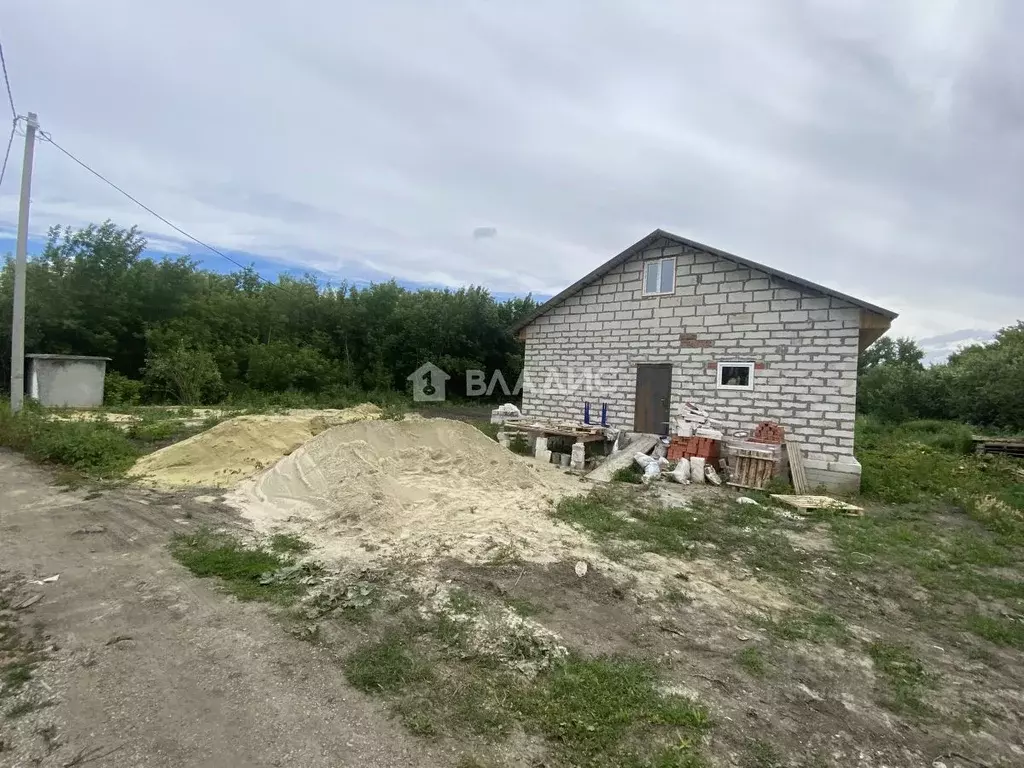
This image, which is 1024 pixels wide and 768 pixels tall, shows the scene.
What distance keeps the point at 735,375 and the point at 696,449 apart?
167cm

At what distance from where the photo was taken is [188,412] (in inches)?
554

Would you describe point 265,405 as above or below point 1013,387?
below

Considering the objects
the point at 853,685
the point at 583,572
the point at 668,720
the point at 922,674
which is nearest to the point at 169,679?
the point at 668,720

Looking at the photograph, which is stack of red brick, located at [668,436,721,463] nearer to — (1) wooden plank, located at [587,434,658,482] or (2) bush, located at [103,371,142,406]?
(1) wooden plank, located at [587,434,658,482]

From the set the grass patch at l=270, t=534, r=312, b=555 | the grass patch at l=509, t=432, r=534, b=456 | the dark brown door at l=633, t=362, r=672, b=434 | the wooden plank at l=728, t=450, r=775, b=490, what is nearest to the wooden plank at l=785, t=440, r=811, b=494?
the wooden plank at l=728, t=450, r=775, b=490

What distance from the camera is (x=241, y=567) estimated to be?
4699mm

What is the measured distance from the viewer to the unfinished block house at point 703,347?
30.5 ft

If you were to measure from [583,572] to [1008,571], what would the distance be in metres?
4.64

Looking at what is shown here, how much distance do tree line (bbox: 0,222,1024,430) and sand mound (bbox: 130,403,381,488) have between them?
9767mm

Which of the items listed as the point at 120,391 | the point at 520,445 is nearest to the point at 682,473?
the point at 520,445

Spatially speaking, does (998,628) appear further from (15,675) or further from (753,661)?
(15,675)

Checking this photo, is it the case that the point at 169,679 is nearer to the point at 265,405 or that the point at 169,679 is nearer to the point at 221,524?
the point at 221,524

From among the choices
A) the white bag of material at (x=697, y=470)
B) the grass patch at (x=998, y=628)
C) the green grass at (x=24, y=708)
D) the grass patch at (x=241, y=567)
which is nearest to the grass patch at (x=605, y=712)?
the grass patch at (x=241, y=567)

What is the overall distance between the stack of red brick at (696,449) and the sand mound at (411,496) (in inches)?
90.9
